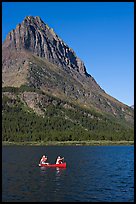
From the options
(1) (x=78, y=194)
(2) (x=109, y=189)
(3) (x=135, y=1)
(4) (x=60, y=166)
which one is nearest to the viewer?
(3) (x=135, y=1)

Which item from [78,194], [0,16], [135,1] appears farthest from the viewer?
[78,194]

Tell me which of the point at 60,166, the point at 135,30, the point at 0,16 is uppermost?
the point at 0,16

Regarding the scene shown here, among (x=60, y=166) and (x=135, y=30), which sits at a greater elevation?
(x=135, y=30)

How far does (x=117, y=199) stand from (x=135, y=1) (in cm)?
4392

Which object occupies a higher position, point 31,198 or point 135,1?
point 135,1

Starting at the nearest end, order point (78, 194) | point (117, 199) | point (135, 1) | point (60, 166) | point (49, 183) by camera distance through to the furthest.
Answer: point (135, 1), point (117, 199), point (78, 194), point (49, 183), point (60, 166)

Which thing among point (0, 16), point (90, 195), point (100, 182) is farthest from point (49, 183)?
point (0, 16)

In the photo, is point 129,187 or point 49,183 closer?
point 129,187

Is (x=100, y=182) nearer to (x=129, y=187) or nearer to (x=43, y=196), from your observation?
(x=129, y=187)

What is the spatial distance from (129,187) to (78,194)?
15.4m

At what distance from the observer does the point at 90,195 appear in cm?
5859

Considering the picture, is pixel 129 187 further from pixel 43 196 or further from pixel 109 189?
pixel 43 196

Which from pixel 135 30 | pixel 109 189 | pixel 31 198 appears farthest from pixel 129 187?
pixel 135 30

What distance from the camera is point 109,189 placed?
66125mm
